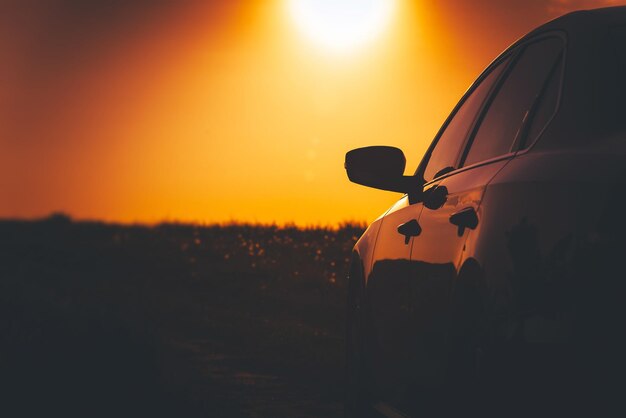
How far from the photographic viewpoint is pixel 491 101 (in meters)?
4.88

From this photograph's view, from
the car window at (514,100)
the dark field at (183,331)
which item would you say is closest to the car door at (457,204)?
the car window at (514,100)

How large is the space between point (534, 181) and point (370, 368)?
239 centimetres

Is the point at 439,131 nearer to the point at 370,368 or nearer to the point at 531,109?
the point at 370,368

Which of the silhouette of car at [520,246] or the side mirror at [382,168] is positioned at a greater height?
the side mirror at [382,168]

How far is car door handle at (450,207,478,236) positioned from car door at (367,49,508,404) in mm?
611

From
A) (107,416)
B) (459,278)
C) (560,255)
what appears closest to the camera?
(560,255)

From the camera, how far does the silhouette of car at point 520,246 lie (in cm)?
298

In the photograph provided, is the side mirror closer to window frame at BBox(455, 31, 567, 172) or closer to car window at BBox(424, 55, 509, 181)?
car window at BBox(424, 55, 509, 181)

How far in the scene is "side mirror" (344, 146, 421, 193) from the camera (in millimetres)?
5316

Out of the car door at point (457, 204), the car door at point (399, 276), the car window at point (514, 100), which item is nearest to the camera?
the car door at point (457, 204)

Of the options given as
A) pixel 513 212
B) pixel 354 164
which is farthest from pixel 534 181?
pixel 354 164

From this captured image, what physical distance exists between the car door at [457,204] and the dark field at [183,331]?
3.66 metres

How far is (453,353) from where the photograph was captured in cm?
388

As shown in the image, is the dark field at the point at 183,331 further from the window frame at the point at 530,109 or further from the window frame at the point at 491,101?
the window frame at the point at 530,109
